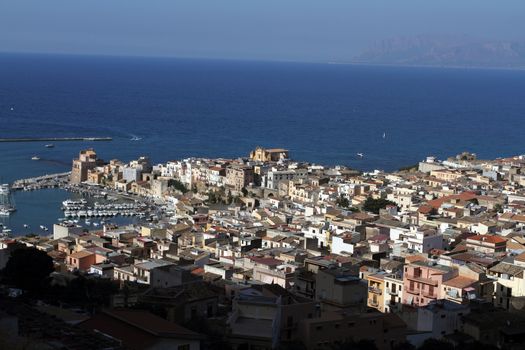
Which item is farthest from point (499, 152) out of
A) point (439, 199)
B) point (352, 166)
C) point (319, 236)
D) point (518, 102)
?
point (518, 102)

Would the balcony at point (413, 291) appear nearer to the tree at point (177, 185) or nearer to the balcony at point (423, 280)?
the balcony at point (423, 280)

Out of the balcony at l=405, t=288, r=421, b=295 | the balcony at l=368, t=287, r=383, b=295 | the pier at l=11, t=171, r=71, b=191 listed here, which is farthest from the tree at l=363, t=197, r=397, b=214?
the pier at l=11, t=171, r=71, b=191

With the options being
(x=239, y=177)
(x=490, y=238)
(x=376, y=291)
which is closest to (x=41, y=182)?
(x=239, y=177)

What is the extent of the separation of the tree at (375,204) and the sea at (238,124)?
360 inches

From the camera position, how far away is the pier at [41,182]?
31.6 metres

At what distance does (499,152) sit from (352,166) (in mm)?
10384

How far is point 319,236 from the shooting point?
18500mm

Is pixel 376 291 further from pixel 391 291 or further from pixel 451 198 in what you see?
pixel 451 198

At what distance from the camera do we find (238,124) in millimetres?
57000

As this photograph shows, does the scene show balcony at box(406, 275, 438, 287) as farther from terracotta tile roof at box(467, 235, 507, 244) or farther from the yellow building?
terracotta tile roof at box(467, 235, 507, 244)

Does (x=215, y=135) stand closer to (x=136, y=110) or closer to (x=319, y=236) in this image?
(x=136, y=110)

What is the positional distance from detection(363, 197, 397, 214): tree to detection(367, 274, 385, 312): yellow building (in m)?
10.3

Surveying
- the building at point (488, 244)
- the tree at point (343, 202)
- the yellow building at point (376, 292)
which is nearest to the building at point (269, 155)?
the tree at point (343, 202)

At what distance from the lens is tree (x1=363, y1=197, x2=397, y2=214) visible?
79.3 feet
